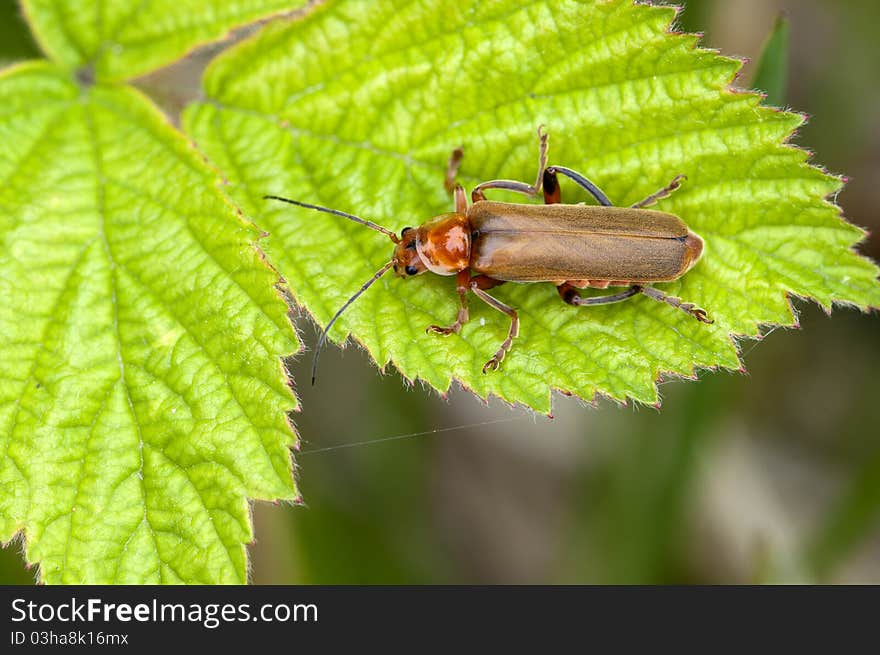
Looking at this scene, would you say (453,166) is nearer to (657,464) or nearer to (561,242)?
(561,242)

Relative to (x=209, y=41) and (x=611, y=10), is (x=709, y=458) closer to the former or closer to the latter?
(x=611, y=10)

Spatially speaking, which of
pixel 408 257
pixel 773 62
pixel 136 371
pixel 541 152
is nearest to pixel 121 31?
pixel 136 371

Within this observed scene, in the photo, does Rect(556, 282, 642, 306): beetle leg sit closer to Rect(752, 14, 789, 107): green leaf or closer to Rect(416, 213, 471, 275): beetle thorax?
Rect(416, 213, 471, 275): beetle thorax

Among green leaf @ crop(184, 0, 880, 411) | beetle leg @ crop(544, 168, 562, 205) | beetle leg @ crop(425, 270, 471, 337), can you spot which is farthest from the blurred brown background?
beetle leg @ crop(544, 168, 562, 205)

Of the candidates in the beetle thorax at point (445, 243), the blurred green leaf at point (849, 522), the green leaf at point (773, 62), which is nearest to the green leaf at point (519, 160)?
the beetle thorax at point (445, 243)

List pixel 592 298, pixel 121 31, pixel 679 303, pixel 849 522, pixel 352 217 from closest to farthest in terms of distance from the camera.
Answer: pixel 679 303 → pixel 592 298 → pixel 352 217 → pixel 121 31 → pixel 849 522
